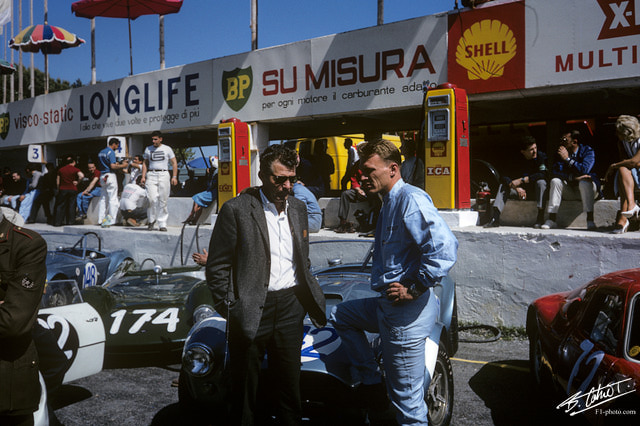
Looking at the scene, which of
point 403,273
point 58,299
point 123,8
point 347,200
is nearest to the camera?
point 403,273

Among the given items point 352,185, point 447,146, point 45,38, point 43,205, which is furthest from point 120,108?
point 447,146

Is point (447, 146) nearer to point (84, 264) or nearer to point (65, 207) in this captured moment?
point (84, 264)

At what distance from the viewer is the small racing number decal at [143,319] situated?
521cm

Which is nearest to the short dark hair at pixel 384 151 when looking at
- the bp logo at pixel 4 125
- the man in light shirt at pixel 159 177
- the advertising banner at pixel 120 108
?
the man in light shirt at pixel 159 177

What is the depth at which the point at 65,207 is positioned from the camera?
14.2m

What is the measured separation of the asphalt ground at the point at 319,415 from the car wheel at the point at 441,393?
368mm

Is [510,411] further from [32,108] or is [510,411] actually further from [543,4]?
[32,108]

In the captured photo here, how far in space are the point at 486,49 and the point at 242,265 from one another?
6829 millimetres

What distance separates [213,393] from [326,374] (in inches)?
27.7

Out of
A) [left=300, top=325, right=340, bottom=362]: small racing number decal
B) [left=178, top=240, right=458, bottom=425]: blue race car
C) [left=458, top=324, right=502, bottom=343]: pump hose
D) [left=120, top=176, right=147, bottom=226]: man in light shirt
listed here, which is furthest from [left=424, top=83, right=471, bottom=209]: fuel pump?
[left=120, top=176, right=147, bottom=226]: man in light shirt

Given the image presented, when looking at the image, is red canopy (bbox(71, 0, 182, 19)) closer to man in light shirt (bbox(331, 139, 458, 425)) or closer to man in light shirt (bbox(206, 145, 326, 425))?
man in light shirt (bbox(206, 145, 326, 425))

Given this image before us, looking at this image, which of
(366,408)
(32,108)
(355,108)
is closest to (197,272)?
(366,408)

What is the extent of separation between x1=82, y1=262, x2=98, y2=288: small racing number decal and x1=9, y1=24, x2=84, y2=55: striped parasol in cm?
1299

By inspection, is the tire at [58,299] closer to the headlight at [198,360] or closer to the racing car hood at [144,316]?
the racing car hood at [144,316]
